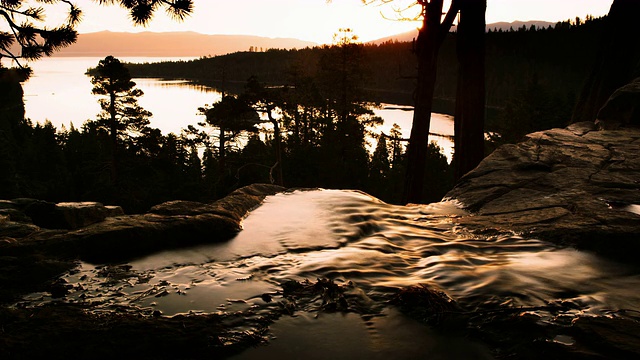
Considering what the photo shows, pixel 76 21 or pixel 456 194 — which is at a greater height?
pixel 76 21

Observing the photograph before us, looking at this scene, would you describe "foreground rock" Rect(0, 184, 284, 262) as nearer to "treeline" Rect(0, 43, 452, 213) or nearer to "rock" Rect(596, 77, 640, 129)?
"rock" Rect(596, 77, 640, 129)

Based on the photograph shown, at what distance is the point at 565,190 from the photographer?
6.83 m

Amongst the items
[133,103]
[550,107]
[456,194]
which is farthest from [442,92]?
[456,194]

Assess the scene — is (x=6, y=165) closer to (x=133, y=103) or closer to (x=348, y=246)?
(x=133, y=103)

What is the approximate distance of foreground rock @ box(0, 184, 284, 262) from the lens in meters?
4.99

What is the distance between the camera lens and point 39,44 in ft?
21.4

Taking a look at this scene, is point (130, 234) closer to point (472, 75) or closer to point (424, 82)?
point (472, 75)

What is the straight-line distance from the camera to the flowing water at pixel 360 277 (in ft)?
11.7

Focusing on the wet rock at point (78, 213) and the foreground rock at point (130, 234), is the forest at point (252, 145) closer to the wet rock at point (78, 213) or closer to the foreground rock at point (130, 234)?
the wet rock at point (78, 213)

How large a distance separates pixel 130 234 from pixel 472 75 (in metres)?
9.24

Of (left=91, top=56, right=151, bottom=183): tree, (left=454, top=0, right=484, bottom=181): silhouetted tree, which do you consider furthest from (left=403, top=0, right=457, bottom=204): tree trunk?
(left=91, top=56, right=151, bottom=183): tree

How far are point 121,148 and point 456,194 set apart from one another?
3421 cm

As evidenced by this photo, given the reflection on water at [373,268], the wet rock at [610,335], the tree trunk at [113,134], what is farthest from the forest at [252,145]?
the wet rock at [610,335]

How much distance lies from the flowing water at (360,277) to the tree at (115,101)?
103 feet
